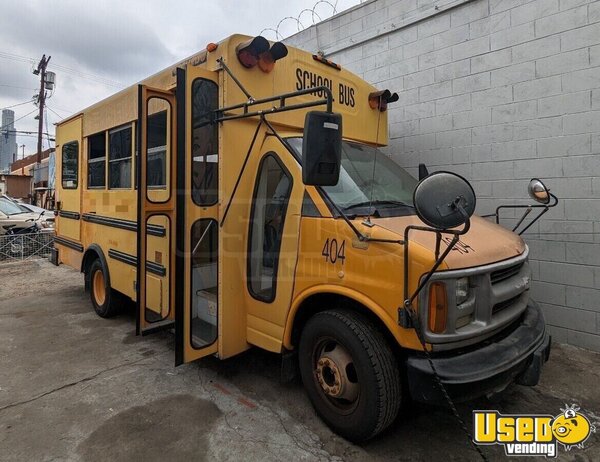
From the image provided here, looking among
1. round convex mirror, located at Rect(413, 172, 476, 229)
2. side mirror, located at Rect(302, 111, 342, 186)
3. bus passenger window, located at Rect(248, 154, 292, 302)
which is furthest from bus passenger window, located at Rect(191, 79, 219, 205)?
round convex mirror, located at Rect(413, 172, 476, 229)

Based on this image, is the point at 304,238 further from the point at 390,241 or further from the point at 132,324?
the point at 132,324

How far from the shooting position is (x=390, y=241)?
2.46 metres

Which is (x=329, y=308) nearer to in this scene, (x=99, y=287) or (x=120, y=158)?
(x=120, y=158)

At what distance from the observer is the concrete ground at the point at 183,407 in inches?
107

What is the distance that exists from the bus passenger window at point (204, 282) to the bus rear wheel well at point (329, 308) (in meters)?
0.75

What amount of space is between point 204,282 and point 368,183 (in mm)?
1712

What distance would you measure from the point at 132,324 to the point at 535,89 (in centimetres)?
571

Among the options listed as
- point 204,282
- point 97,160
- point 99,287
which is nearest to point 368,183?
point 204,282

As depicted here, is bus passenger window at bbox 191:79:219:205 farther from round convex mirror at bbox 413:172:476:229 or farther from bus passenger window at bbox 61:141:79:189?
bus passenger window at bbox 61:141:79:189

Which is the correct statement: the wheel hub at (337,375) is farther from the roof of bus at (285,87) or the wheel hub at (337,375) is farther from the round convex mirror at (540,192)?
the round convex mirror at (540,192)

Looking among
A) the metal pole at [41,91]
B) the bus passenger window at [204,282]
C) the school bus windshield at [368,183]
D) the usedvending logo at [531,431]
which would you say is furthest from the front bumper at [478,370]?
the metal pole at [41,91]

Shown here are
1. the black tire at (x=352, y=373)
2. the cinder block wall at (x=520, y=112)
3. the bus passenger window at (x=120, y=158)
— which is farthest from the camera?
the bus passenger window at (x=120, y=158)

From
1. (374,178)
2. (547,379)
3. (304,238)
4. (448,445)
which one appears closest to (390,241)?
(304,238)

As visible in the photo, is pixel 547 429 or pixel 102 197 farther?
pixel 102 197
